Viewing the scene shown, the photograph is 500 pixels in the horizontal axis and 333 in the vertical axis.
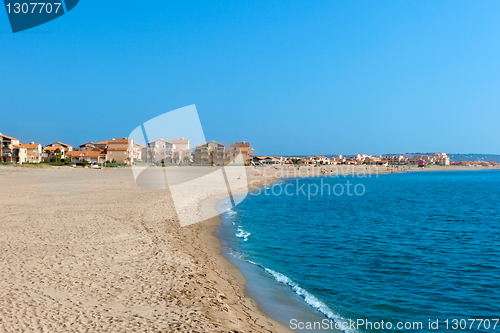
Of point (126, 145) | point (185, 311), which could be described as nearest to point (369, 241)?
point (185, 311)

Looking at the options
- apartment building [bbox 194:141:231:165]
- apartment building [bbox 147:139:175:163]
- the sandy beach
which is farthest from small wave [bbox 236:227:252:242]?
apartment building [bbox 147:139:175:163]

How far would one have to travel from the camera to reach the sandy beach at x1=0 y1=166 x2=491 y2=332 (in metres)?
5.45

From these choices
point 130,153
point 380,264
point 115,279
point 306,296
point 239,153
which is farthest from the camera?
point 239,153

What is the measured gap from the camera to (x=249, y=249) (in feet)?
38.8

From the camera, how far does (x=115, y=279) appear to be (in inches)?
287

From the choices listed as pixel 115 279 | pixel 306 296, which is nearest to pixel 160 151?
pixel 115 279

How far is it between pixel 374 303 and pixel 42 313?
20.7 ft

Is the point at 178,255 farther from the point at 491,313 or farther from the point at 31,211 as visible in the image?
the point at 31,211

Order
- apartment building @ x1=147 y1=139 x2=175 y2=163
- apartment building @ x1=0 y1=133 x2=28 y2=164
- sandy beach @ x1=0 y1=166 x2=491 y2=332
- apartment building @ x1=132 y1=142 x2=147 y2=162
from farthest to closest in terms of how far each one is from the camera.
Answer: apartment building @ x1=132 y1=142 x2=147 y2=162
apartment building @ x1=147 y1=139 x2=175 y2=163
apartment building @ x1=0 y1=133 x2=28 y2=164
sandy beach @ x1=0 y1=166 x2=491 y2=332

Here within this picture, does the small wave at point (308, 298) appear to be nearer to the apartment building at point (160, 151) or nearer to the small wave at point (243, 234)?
the small wave at point (243, 234)

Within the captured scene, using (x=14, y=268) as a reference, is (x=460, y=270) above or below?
below

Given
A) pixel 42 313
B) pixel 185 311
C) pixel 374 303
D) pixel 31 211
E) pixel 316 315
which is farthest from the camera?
pixel 31 211

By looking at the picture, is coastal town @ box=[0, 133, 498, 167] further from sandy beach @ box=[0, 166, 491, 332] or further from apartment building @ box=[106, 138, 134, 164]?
sandy beach @ box=[0, 166, 491, 332]

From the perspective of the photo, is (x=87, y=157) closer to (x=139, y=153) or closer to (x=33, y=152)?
(x=33, y=152)
